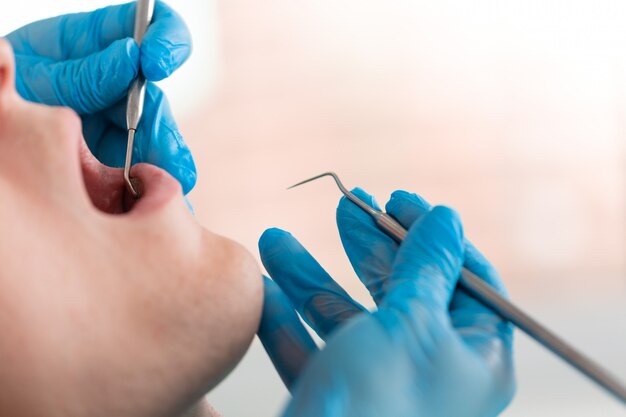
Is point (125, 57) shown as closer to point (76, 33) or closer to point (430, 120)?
point (76, 33)

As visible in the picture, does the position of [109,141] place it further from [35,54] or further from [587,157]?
[587,157]

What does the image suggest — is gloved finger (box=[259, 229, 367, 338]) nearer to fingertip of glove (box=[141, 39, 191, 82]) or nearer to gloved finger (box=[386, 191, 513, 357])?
gloved finger (box=[386, 191, 513, 357])

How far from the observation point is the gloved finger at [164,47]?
1.10m

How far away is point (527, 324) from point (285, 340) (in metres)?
0.31

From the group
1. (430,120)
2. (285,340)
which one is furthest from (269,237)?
(430,120)

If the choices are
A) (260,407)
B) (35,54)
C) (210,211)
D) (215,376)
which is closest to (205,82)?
(210,211)

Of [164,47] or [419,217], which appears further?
[164,47]

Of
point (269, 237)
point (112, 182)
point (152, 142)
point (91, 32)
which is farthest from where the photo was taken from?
point (91, 32)

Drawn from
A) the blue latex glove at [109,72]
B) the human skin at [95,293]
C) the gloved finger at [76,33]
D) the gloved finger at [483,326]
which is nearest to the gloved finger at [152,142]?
the blue latex glove at [109,72]

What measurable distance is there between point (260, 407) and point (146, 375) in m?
0.80

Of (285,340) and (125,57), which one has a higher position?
(125,57)

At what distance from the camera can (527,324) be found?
726 millimetres

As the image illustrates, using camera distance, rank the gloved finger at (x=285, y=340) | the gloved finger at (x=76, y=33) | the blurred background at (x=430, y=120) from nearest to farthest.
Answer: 1. the gloved finger at (x=285, y=340)
2. the gloved finger at (x=76, y=33)
3. the blurred background at (x=430, y=120)

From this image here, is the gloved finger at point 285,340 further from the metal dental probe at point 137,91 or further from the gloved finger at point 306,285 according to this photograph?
the metal dental probe at point 137,91
